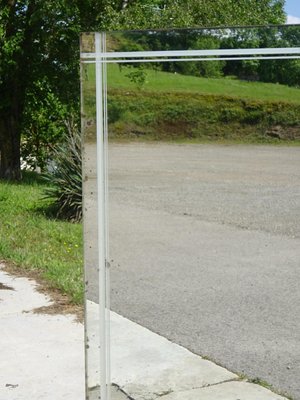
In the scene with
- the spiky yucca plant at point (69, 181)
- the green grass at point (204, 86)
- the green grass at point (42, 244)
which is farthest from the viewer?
the spiky yucca plant at point (69, 181)

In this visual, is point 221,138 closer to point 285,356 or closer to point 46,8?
point 285,356

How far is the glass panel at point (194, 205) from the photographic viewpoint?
9.96ft

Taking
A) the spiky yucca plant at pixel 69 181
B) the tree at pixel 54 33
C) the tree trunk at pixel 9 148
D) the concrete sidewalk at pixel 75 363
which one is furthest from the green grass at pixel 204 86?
the tree trunk at pixel 9 148

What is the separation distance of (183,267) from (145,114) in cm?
63

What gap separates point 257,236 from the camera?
3061 mm

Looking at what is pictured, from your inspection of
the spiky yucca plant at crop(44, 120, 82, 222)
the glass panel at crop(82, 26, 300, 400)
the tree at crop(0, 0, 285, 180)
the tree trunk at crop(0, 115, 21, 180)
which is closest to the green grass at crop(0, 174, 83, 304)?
the spiky yucca plant at crop(44, 120, 82, 222)

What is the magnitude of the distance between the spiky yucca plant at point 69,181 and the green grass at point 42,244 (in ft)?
0.87

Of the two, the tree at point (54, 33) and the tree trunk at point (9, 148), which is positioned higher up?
the tree at point (54, 33)

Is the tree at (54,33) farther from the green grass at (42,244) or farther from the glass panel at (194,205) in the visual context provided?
the glass panel at (194,205)

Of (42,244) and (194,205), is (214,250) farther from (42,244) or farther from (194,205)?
(42,244)

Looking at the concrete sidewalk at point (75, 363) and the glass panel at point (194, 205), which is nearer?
the glass panel at point (194, 205)

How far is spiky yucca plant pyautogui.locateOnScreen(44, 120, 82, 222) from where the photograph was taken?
34.4ft

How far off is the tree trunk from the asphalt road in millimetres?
15505

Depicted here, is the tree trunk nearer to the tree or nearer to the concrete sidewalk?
the tree
